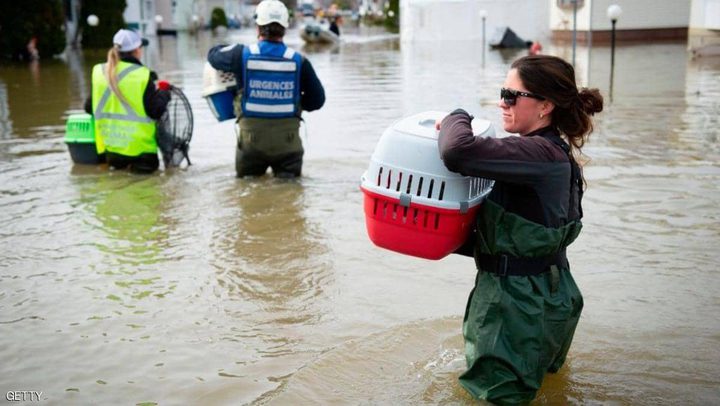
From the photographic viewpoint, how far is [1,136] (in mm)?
11453

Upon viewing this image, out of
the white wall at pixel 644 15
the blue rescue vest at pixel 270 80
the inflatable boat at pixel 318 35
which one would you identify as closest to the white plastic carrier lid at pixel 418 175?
the blue rescue vest at pixel 270 80

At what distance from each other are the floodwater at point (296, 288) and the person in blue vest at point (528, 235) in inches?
19.2

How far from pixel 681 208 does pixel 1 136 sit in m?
9.04

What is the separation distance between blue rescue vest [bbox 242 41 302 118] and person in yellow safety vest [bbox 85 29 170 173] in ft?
3.82

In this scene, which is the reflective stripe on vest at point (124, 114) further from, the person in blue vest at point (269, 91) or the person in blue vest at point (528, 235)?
the person in blue vest at point (528, 235)

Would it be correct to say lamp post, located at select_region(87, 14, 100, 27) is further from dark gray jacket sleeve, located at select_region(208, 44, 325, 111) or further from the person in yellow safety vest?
dark gray jacket sleeve, located at select_region(208, 44, 325, 111)

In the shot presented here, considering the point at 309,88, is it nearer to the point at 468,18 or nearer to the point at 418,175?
the point at 418,175

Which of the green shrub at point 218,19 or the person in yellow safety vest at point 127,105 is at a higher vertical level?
the green shrub at point 218,19

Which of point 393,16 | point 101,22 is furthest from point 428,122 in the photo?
point 393,16

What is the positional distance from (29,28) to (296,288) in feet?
95.1

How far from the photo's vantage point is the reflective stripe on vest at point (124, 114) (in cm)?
820

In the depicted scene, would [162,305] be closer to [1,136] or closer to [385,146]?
[385,146]

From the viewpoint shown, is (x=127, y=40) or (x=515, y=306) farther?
(x=127, y=40)

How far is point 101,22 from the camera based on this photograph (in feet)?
135
